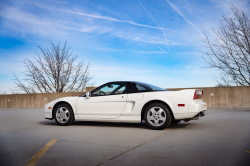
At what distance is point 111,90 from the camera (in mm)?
6809

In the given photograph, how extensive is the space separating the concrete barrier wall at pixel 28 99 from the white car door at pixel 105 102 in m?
15.1

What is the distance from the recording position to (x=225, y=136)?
5.03 meters

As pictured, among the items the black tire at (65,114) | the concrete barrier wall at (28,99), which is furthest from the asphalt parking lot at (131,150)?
the concrete barrier wall at (28,99)

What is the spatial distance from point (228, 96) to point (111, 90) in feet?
37.3

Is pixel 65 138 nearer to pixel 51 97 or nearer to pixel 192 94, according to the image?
pixel 192 94

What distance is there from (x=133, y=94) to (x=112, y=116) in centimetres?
87

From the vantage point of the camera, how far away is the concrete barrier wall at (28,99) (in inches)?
882

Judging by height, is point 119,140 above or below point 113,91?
below

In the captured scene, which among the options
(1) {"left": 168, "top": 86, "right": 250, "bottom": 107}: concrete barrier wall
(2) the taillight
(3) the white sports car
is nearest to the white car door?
(3) the white sports car

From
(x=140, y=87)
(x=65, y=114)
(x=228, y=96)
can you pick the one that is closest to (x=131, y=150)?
(x=140, y=87)

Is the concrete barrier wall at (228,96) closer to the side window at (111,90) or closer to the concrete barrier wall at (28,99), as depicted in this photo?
the side window at (111,90)

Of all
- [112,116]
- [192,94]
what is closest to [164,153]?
[192,94]

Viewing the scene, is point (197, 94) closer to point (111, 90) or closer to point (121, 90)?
point (121, 90)

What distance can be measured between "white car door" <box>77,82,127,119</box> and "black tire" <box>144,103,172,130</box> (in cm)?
78
